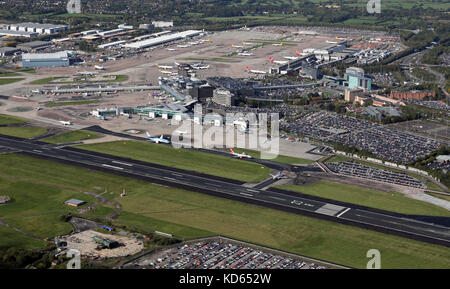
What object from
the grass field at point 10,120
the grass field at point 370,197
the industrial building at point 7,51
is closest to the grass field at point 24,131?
the grass field at point 10,120

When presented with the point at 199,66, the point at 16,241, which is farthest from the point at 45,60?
the point at 16,241

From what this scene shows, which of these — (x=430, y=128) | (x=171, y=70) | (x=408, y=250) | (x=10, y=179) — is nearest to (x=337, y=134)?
(x=430, y=128)

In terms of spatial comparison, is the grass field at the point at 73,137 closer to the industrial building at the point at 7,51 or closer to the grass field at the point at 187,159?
the grass field at the point at 187,159

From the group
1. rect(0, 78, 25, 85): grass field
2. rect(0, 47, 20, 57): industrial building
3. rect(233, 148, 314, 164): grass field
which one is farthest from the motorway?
rect(0, 47, 20, 57): industrial building

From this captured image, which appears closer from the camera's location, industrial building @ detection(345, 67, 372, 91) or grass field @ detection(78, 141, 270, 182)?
grass field @ detection(78, 141, 270, 182)

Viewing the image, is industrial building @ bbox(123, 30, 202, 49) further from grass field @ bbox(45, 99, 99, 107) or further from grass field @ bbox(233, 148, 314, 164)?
grass field @ bbox(233, 148, 314, 164)

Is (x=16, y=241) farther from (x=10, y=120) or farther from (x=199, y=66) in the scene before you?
(x=199, y=66)
